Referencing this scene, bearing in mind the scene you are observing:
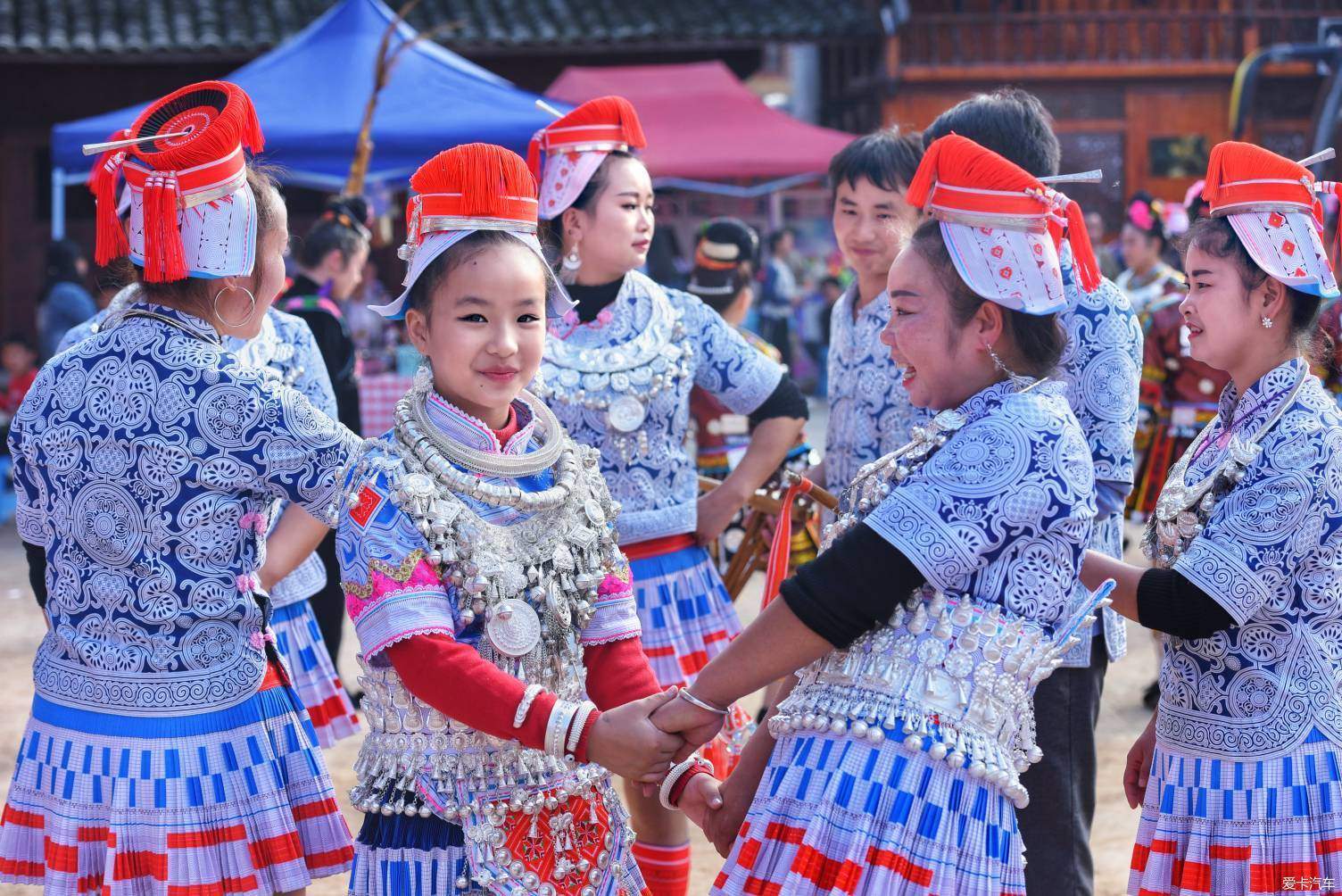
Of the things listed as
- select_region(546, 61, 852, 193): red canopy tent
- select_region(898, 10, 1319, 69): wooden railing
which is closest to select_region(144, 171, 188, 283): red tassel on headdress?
select_region(546, 61, 852, 193): red canopy tent

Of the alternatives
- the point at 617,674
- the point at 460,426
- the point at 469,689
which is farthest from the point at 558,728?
the point at 460,426

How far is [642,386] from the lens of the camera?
11.0 feet

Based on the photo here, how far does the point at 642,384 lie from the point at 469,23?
13.0m

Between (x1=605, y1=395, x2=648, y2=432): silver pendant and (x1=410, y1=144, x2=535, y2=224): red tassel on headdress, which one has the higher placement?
(x1=410, y1=144, x2=535, y2=224): red tassel on headdress

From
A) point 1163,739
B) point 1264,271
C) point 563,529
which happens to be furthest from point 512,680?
point 1264,271

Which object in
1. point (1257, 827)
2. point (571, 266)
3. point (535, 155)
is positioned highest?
point (535, 155)

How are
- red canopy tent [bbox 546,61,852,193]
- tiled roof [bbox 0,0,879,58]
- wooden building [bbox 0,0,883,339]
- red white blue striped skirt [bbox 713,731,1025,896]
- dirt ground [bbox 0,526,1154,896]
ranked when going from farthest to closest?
1. wooden building [bbox 0,0,883,339]
2. tiled roof [bbox 0,0,879,58]
3. red canopy tent [bbox 546,61,852,193]
4. dirt ground [bbox 0,526,1154,896]
5. red white blue striped skirt [bbox 713,731,1025,896]

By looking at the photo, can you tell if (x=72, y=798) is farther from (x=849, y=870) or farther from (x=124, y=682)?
(x=849, y=870)

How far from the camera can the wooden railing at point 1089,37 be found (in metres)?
16.9

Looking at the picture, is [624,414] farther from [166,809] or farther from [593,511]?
[166,809]

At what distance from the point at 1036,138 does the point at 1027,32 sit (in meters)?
14.9

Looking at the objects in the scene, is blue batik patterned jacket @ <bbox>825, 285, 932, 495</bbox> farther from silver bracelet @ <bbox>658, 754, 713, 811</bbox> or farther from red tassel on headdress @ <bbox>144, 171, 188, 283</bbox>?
red tassel on headdress @ <bbox>144, 171, 188, 283</bbox>

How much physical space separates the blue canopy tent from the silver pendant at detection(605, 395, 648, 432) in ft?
22.5

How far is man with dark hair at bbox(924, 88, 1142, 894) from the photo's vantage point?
9.60ft
